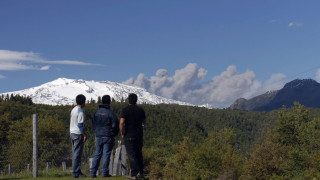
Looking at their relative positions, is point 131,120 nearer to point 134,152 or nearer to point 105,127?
point 105,127

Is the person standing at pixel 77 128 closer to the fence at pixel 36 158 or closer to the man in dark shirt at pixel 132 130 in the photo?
the man in dark shirt at pixel 132 130

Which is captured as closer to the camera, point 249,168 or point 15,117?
point 249,168

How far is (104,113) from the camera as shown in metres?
14.3

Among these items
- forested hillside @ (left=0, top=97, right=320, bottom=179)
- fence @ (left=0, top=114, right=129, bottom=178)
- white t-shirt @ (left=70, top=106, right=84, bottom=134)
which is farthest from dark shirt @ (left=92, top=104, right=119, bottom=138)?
fence @ (left=0, top=114, right=129, bottom=178)

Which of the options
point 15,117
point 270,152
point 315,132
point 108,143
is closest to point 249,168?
point 270,152

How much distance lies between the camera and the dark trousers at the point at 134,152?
1412cm

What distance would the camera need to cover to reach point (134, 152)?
1420cm

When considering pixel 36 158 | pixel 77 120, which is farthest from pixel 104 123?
pixel 36 158

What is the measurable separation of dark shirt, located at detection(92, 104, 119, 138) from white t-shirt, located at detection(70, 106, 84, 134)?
43 centimetres

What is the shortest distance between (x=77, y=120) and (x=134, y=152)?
2180mm

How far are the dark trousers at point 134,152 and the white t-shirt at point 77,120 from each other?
5.30 ft

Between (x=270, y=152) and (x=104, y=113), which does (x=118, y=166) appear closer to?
(x=104, y=113)

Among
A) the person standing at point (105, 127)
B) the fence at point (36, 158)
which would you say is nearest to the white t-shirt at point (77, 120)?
the person standing at point (105, 127)

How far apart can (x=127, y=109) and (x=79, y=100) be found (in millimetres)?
1683
